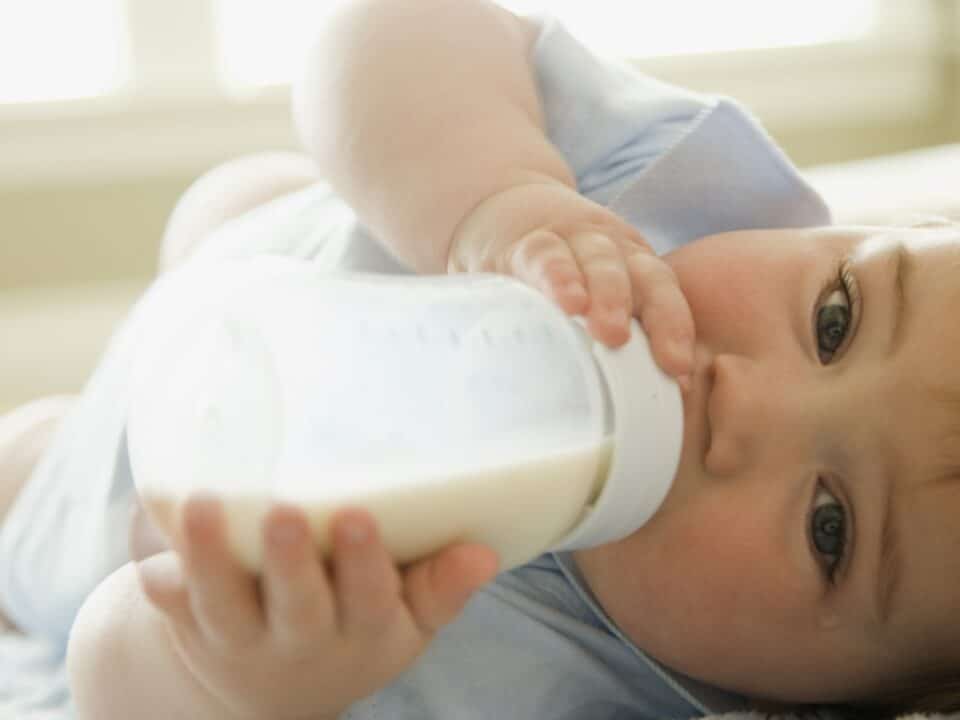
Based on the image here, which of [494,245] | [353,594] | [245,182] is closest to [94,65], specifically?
[245,182]

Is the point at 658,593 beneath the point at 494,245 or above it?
beneath

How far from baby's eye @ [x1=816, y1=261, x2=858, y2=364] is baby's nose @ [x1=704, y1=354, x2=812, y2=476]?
1.6 inches

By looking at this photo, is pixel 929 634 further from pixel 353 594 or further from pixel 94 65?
pixel 94 65

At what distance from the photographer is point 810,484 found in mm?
728

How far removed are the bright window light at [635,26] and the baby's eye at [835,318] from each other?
105 centimetres

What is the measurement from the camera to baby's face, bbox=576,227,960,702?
0.72m

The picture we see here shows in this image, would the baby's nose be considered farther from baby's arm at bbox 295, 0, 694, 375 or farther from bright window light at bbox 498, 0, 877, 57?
bright window light at bbox 498, 0, 877, 57

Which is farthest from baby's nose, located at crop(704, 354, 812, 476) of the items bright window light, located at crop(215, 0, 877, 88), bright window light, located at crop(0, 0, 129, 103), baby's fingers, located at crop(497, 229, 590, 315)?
bright window light, located at crop(0, 0, 129, 103)

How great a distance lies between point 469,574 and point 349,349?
0.37ft

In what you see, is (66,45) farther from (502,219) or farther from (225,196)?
(502,219)

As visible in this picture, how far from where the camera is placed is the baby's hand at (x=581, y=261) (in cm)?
63

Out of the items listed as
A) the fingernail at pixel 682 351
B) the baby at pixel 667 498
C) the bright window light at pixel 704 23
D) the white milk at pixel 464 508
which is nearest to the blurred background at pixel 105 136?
the bright window light at pixel 704 23

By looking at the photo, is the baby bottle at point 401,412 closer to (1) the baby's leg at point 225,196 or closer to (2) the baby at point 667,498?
(2) the baby at point 667,498

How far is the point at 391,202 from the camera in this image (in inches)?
35.5
